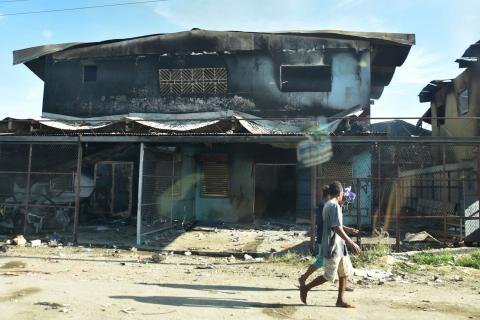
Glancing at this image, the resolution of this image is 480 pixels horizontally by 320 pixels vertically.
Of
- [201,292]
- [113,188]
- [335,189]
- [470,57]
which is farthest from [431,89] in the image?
[201,292]

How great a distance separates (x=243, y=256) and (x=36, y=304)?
4.92 m

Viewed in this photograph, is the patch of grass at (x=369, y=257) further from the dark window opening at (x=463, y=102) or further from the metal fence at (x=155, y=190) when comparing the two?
the dark window opening at (x=463, y=102)

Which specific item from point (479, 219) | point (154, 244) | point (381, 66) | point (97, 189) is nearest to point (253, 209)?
point (154, 244)

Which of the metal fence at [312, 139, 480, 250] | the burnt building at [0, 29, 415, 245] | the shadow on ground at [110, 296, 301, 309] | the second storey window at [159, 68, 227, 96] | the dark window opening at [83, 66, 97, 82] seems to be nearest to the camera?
the shadow on ground at [110, 296, 301, 309]

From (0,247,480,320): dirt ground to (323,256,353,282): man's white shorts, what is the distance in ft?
1.41

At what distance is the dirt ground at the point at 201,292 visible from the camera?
5.32m

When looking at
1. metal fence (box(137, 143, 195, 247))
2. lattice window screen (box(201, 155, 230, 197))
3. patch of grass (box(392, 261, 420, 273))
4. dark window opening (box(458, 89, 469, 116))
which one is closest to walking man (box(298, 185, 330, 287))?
patch of grass (box(392, 261, 420, 273))

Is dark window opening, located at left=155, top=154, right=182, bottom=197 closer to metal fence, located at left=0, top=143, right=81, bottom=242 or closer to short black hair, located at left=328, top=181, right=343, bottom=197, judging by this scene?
metal fence, located at left=0, top=143, right=81, bottom=242

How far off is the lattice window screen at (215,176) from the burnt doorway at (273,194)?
3.62 ft

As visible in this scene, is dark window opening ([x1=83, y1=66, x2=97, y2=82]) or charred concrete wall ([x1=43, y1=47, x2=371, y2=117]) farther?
dark window opening ([x1=83, y1=66, x2=97, y2=82])

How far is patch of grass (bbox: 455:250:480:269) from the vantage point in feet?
27.4

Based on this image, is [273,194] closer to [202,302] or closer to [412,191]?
[202,302]

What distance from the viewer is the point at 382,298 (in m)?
6.12

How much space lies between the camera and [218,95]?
15.8m
